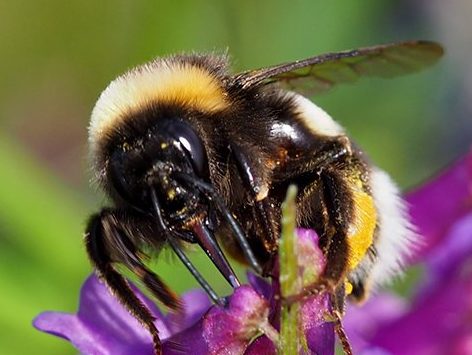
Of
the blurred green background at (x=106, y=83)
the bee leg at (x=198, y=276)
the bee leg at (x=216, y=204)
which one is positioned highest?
the blurred green background at (x=106, y=83)

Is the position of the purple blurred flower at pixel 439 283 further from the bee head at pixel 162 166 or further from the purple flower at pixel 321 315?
the bee head at pixel 162 166

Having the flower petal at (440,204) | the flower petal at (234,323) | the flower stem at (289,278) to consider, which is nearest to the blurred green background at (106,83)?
the flower petal at (440,204)

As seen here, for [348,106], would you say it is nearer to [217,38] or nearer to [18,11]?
[217,38]

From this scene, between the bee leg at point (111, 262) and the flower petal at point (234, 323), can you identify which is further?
the bee leg at point (111, 262)

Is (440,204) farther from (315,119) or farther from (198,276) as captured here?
(198,276)

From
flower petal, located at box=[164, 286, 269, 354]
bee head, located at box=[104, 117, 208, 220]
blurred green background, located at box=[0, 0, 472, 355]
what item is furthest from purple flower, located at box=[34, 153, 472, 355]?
blurred green background, located at box=[0, 0, 472, 355]

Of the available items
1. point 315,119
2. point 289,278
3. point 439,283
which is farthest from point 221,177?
point 439,283
